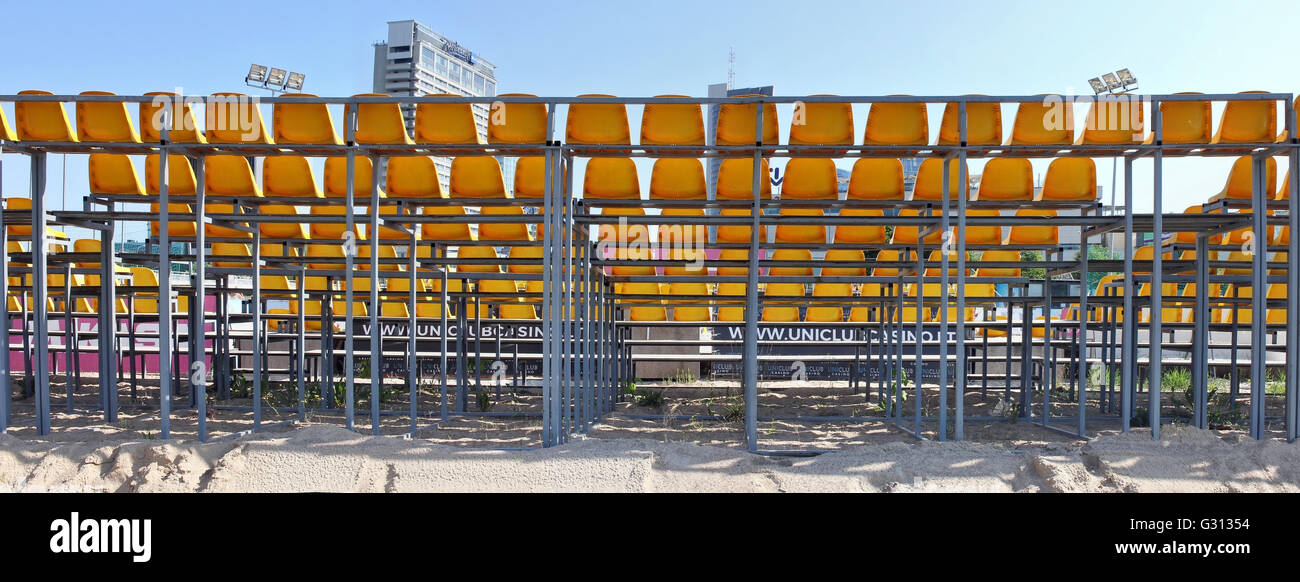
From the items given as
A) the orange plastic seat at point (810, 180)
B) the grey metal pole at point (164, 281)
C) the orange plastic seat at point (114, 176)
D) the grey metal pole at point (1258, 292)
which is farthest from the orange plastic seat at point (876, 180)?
the orange plastic seat at point (114, 176)

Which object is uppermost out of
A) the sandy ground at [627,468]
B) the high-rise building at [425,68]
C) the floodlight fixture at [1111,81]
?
the high-rise building at [425,68]

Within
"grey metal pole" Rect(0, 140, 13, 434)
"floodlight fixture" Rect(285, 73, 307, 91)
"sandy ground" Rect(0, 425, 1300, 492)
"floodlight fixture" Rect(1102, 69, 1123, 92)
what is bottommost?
"sandy ground" Rect(0, 425, 1300, 492)

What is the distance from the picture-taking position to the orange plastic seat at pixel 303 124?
6383mm

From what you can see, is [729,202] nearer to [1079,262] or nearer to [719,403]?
[1079,262]

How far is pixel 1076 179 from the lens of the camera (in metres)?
6.91

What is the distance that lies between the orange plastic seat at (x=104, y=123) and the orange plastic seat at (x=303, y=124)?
120cm

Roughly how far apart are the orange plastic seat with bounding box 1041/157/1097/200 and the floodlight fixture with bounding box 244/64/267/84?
8906 mm

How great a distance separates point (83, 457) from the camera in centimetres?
535

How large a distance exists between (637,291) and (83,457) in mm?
6797

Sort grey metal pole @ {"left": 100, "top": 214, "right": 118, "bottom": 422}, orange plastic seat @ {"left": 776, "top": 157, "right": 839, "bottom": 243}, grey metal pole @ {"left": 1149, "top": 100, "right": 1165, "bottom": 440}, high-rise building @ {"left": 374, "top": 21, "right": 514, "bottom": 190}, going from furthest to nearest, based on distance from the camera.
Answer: high-rise building @ {"left": 374, "top": 21, "right": 514, "bottom": 190} → grey metal pole @ {"left": 100, "top": 214, "right": 118, "bottom": 422} → orange plastic seat @ {"left": 776, "top": 157, "right": 839, "bottom": 243} → grey metal pole @ {"left": 1149, "top": 100, "right": 1165, "bottom": 440}

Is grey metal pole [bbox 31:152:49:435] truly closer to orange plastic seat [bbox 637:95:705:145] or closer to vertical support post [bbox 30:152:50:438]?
vertical support post [bbox 30:152:50:438]

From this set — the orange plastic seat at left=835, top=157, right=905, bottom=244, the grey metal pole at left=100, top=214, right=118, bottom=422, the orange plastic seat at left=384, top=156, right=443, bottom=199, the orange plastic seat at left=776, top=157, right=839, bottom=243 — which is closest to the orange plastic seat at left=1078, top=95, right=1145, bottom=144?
the orange plastic seat at left=835, top=157, right=905, bottom=244

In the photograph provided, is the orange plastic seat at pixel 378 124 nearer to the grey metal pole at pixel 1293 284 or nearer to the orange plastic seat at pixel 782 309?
the orange plastic seat at pixel 782 309

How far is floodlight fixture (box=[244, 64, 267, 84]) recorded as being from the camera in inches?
371
